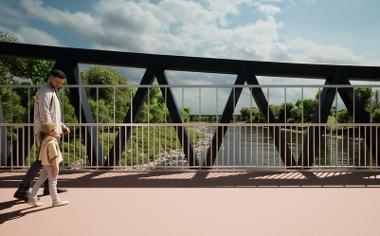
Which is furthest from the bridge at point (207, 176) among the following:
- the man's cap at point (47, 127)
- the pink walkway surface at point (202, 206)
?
the man's cap at point (47, 127)

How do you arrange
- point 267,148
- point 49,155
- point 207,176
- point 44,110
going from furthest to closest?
1. point 267,148
2. point 207,176
3. point 44,110
4. point 49,155

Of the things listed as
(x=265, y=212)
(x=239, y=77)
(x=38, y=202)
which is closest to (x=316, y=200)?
(x=265, y=212)

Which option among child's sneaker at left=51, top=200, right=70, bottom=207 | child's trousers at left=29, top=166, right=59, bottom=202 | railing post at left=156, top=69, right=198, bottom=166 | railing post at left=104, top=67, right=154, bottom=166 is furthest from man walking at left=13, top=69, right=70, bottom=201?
railing post at left=156, top=69, right=198, bottom=166

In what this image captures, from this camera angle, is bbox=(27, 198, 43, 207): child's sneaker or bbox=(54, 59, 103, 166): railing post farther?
bbox=(54, 59, 103, 166): railing post

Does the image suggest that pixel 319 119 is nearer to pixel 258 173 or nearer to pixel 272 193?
pixel 258 173

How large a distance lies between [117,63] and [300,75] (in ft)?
11.0

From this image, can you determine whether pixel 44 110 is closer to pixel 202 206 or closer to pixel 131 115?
pixel 202 206

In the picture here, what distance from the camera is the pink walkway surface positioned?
2.78 meters

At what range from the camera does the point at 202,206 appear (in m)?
3.46

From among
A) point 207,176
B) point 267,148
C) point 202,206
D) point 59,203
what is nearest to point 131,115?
point 207,176

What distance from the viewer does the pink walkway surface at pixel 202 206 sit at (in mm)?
2783

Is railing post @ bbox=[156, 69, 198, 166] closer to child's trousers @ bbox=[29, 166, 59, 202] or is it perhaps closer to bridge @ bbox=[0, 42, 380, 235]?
bridge @ bbox=[0, 42, 380, 235]

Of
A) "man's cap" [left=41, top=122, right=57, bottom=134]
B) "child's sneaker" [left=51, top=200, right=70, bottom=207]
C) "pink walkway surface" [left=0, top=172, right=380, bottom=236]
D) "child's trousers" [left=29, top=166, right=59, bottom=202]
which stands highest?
"man's cap" [left=41, top=122, right=57, bottom=134]

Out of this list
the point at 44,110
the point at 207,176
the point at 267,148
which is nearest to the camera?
the point at 44,110
